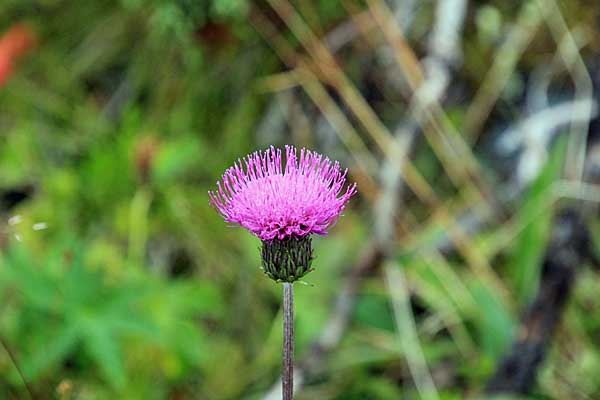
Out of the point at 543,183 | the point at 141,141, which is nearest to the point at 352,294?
the point at 543,183

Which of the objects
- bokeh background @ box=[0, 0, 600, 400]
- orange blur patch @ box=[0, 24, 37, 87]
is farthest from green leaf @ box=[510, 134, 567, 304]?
orange blur patch @ box=[0, 24, 37, 87]

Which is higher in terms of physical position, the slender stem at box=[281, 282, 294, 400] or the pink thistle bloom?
the pink thistle bloom

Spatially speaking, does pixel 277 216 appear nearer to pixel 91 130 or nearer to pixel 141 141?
pixel 141 141

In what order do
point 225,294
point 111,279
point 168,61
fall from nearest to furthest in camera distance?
point 111,279 → point 225,294 → point 168,61

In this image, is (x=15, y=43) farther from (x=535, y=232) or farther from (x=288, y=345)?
(x=288, y=345)

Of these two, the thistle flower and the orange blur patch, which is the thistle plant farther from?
the orange blur patch

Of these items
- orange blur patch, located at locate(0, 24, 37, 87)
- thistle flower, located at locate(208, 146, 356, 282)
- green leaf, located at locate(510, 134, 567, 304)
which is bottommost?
thistle flower, located at locate(208, 146, 356, 282)

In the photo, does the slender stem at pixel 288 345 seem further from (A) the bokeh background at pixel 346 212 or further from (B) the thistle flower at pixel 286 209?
(A) the bokeh background at pixel 346 212
